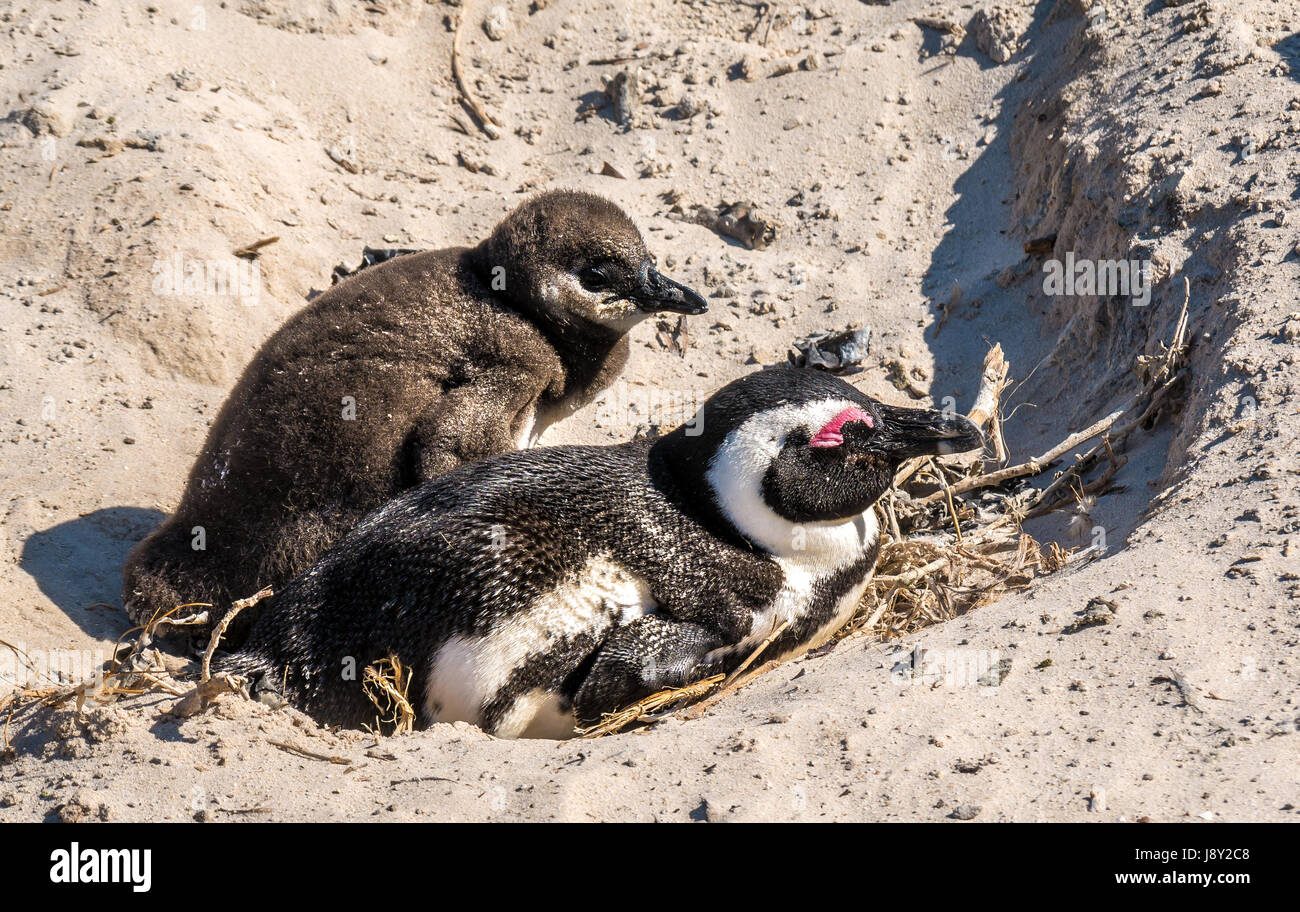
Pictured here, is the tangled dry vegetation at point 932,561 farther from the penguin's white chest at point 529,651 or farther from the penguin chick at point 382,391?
the penguin chick at point 382,391

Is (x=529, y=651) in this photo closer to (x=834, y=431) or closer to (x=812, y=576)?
(x=812, y=576)

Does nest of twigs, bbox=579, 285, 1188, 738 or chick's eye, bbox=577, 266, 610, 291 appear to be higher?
chick's eye, bbox=577, 266, 610, 291

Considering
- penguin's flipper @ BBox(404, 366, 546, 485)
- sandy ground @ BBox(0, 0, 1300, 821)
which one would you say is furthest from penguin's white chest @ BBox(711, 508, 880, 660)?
penguin's flipper @ BBox(404, 366, 546, 485)

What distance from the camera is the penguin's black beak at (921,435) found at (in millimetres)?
4047

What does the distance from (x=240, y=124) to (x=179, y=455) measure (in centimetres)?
250

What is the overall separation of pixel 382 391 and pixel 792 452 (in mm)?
1604

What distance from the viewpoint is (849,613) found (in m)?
4.22

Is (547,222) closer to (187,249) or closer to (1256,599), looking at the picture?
(187,249)

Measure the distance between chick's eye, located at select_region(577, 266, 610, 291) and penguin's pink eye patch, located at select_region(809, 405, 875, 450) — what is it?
143cm

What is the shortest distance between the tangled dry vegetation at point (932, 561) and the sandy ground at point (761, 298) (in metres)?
0.10

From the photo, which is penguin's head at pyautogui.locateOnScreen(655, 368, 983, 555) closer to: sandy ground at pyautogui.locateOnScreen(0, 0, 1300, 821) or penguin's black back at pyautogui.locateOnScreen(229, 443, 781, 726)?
penguin's black back at pyautogui.locateOnScreen(229, 443, 781, 726)

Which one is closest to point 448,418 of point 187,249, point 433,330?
point 433,330

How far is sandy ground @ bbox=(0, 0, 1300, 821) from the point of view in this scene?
296 cm
